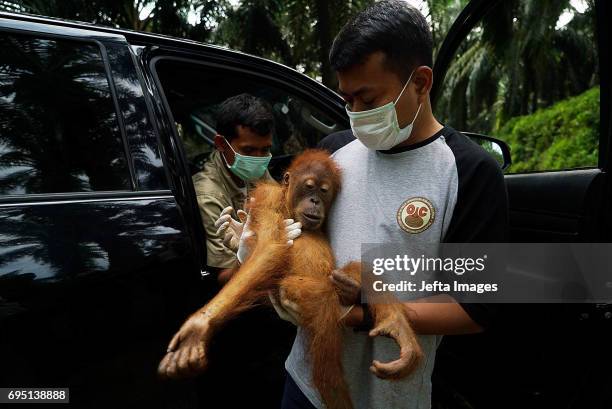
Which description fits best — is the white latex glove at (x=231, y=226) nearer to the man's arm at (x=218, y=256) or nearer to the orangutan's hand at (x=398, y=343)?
the man's arm at (x=218, y=256)

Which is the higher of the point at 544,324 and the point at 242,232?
the point at 242,232

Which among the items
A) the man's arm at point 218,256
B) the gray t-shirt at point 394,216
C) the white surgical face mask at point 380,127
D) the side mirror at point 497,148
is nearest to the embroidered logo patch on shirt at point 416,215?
the gray t-shirt at point 394,216

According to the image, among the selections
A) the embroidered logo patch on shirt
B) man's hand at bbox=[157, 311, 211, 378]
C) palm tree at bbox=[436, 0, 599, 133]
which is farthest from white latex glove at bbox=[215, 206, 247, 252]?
palm tree at bbox=[436, 0, 599, 133]

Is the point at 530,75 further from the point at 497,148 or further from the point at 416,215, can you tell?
the point at 416,215

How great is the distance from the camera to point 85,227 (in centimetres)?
158

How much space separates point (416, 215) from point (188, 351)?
25.8 inches

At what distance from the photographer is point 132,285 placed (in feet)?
5.25

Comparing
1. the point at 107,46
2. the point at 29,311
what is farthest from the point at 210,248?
the point at 107,46

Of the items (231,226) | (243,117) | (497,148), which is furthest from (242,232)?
(497,148)

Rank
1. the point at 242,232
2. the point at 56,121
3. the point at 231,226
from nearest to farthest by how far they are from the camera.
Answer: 1. the point at 242,232
2. the point at 231,226
3. the point at 56,121

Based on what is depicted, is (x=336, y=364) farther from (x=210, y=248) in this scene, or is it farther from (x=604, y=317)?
(x=604, y=317)

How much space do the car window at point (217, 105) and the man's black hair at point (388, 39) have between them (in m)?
1.58

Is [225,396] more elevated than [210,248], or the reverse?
[210,248]

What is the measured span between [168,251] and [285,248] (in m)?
0.50
